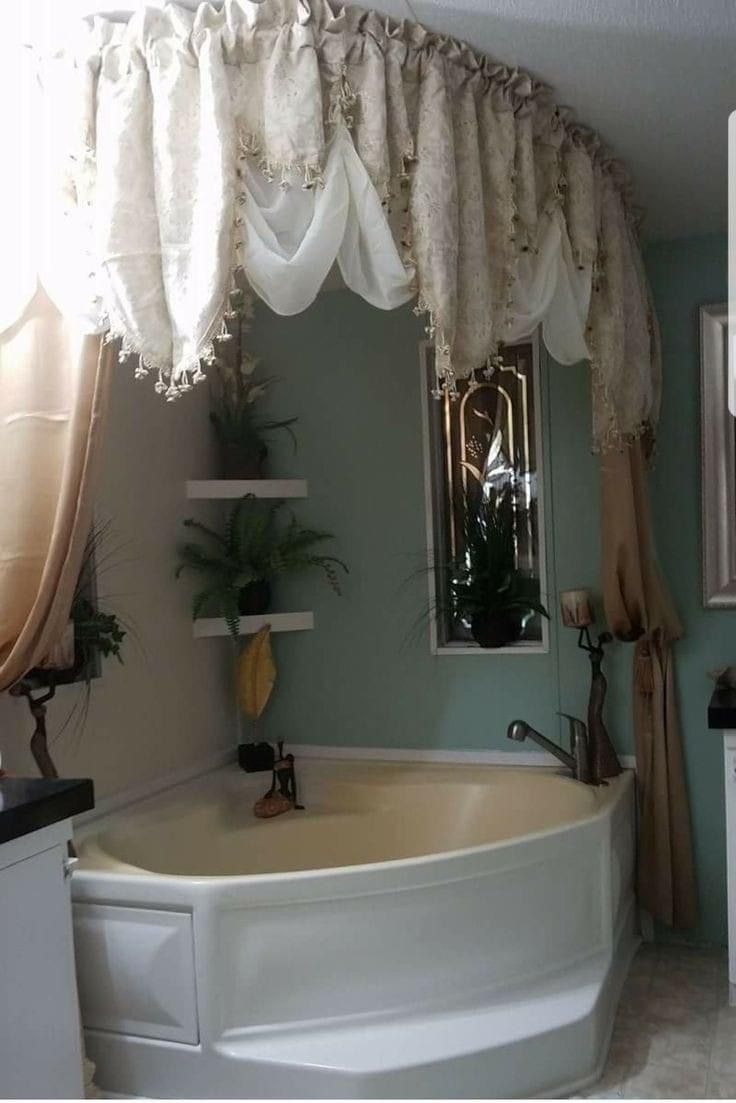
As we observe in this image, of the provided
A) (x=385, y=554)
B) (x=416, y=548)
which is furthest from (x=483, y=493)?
(x=385, y=554)

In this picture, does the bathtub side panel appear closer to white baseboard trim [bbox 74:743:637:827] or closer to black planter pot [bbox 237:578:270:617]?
white baseboard trim [bbox 74:743:637:827]

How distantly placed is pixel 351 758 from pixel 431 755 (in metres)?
0.32

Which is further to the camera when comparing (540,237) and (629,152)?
(629,152)

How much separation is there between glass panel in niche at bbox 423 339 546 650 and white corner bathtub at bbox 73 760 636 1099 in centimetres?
102

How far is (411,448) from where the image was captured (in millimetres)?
3826

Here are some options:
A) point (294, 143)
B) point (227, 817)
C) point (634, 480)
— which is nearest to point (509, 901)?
point (227, 817)

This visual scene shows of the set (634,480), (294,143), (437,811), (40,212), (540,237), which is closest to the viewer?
(294,143)

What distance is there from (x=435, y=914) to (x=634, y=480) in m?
1.49

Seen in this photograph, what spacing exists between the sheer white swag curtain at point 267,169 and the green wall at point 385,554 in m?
1.58

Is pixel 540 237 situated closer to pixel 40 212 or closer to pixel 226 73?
pixel 226 73

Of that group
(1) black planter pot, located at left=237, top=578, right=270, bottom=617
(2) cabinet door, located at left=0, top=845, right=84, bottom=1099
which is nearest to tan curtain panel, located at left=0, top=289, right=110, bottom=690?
(2) cabinet door, located at left=0, top=845, right=84, bottom=1099

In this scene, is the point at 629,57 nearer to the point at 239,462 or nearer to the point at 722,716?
the point at 722,716

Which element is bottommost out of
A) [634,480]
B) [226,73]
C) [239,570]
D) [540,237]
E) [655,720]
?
[655,720]

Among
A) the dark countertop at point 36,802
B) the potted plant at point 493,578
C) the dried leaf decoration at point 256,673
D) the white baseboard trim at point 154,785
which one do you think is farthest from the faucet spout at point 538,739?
the dark countertop at point 36,802
